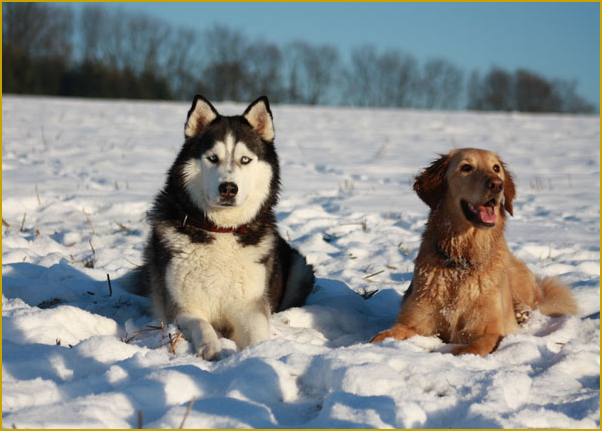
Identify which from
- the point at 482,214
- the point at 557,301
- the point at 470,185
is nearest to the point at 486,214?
the point at 482,214

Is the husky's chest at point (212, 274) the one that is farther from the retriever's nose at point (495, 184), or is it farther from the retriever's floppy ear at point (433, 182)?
the retriever's nose at point (495, 184)

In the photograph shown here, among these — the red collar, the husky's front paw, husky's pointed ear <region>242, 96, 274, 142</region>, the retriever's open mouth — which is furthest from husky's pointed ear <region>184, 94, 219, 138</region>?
the retriever's open mouth

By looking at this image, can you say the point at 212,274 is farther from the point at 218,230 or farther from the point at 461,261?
the point at 461,261

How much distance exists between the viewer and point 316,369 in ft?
9.47

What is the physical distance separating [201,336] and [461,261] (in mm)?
1832

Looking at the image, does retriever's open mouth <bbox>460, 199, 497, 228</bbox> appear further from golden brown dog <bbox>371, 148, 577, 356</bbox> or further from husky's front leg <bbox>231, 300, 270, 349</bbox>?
husky's front leg <bbox>231, 300, 270, 349</bbox>

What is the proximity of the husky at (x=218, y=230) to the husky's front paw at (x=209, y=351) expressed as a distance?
30 cm

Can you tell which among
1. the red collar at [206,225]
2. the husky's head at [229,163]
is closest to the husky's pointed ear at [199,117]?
the husky's head at [229,163]

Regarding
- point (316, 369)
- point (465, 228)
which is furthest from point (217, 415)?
point (465, 228)

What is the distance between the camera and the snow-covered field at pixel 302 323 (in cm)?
254

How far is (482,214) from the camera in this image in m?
3.81

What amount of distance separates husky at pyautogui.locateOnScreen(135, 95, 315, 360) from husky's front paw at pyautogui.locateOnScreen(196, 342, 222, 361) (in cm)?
30

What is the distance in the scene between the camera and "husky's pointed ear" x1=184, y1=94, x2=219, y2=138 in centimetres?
421

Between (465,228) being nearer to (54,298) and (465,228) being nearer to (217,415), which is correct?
(217,415)
